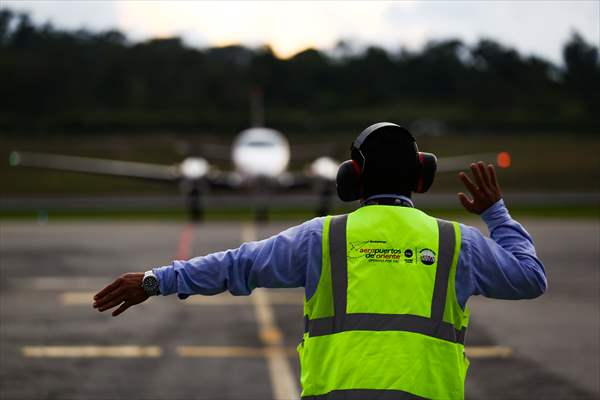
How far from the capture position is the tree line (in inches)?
3159

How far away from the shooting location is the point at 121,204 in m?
45.8

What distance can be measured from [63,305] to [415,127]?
239ft

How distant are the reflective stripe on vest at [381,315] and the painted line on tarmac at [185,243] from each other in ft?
51.4

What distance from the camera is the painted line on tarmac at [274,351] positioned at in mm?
7632

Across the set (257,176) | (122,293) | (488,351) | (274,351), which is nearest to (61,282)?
(274,351)

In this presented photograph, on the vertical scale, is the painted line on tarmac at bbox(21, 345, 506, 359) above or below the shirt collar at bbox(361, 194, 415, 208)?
below

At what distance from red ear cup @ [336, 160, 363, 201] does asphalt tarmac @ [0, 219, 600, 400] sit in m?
4.22

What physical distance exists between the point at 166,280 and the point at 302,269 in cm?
55

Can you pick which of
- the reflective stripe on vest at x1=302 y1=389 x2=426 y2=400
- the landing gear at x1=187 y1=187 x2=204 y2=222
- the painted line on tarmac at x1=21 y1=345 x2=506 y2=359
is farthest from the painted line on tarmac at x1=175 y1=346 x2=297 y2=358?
the landing gear at x1=187 y1=187 x2=204 y2=222

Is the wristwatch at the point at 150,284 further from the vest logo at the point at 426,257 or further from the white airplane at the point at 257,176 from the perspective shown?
the white airplane at the point at 257,176

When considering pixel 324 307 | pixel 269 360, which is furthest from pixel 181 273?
pixel 269 360

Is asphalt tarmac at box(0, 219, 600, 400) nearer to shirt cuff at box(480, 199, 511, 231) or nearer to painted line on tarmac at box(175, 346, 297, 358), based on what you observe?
painted line on tarmac at box(175, 346, 297, 358)

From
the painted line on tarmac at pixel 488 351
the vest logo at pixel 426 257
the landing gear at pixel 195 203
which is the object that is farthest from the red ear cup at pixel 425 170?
the landing gear at pixel 195 203

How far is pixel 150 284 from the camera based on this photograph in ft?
11.1
